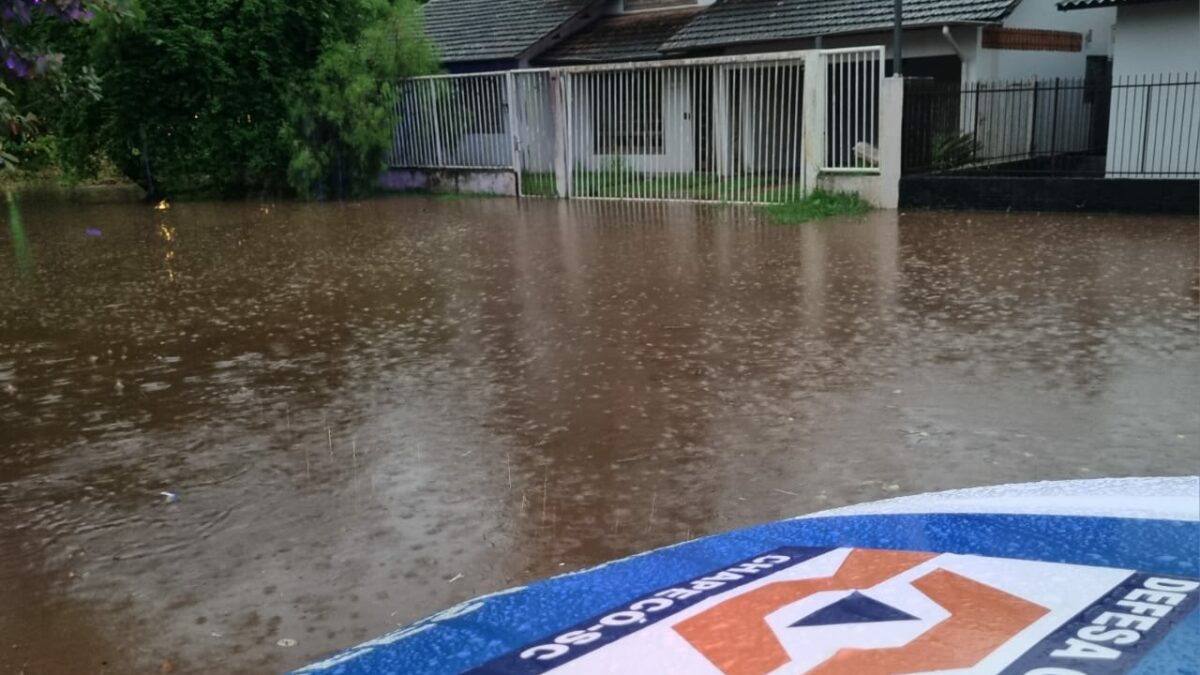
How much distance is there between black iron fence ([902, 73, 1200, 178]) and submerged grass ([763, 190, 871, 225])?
3.00 ft

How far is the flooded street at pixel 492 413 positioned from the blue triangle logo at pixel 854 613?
1.96 m

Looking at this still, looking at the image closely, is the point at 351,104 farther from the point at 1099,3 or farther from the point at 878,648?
the point at 878,648

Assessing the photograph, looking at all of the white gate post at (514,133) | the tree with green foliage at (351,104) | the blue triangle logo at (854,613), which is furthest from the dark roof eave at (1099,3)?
the blue triangle logo at (854,613)

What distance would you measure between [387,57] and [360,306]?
461 inches

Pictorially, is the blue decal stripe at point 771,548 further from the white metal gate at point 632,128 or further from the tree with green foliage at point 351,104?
the tree with green foliage at point 351,104

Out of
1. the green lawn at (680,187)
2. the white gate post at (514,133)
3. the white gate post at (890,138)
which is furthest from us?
the white gate post at (514,133)

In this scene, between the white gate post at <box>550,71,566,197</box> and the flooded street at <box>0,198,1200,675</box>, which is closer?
the flooded street at <box>0,198,1200,675</box>

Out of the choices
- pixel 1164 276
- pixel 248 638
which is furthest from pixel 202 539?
pixel 1164 276

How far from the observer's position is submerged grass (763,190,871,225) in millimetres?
13672

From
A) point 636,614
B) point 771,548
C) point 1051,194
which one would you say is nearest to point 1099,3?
point 1051,194

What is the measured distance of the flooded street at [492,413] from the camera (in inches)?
149

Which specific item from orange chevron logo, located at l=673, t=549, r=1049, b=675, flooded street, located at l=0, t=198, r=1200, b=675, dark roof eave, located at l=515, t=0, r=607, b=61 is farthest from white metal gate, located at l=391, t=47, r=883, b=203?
orange chevron logo, located at l=673, t=549, r=1049, b=675

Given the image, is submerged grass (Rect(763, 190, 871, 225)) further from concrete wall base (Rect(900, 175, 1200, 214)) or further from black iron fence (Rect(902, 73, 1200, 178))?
black iron fence (Rect(902, 73, 1200, 178))

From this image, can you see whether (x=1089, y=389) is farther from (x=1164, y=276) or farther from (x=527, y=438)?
(x=1164, y=276)
